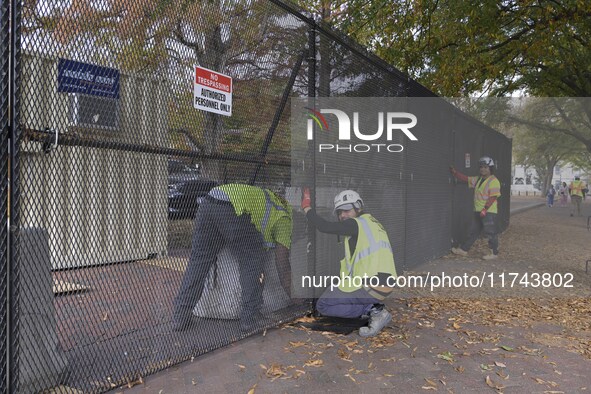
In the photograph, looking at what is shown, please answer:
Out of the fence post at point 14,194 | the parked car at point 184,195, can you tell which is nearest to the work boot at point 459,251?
the parked car at point 184,195

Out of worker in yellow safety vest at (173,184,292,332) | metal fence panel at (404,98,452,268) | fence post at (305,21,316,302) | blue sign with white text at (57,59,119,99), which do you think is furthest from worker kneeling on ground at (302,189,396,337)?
metal fence panel at (404,98,452,268)

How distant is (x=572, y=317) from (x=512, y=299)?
90cm

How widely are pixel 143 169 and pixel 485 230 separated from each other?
765 centimetres

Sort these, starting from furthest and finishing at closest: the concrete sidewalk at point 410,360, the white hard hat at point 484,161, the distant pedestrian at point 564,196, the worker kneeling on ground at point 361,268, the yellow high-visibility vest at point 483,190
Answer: the distant pedestrian at point 564,196, the white hard hat at point 484,161, the yellow high-visibility vest at point 483,190, the worker kneeling on ground at point 361,268, the concrete sidewalk at point 410,360

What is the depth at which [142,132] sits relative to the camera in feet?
10.8

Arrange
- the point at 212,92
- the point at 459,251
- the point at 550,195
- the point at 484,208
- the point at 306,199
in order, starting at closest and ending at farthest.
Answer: the point at 212,92 → the point at 306,199 → the point at 459,251 → the point at 484,208 → the point at 550,195

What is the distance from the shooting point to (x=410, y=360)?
3959 millimetres

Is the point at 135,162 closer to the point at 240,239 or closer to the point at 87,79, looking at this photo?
the point at 87,79

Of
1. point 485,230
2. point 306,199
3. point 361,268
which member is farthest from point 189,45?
point 485,230

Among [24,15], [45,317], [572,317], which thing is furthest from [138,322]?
[572,317]

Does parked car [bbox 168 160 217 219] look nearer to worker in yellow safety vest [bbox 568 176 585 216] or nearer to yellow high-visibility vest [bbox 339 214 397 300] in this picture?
yellow high-visibility vest [bbox 339 214 397 300]

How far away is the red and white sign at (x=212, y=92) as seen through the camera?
3543 millimetres

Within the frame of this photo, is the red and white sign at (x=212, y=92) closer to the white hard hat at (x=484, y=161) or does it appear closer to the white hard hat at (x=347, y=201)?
the white hard hat at (x=347, y=201)

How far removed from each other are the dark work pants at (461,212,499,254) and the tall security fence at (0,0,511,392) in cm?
490
